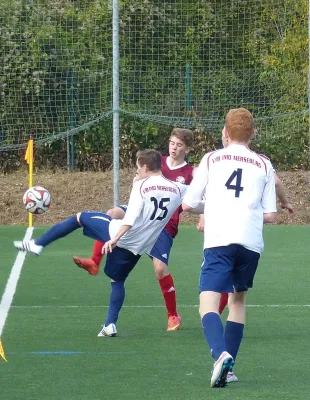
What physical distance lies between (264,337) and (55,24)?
12.7m

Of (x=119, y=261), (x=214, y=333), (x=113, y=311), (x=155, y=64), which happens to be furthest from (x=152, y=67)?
(x=214, y=333)

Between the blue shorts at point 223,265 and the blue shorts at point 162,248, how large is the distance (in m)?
2.48

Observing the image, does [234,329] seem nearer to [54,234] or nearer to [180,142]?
[54,234]

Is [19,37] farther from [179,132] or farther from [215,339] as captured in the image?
[215,339]

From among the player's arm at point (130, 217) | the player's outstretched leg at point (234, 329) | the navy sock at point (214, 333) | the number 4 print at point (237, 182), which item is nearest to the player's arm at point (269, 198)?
the number 4 print at point (237, 182)

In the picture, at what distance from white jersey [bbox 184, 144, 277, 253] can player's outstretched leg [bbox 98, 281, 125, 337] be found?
2073 millimetres

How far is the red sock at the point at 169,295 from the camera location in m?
8.59

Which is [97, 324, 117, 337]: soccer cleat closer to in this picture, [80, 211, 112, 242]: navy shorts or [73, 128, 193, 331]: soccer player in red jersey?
[73, 128, 193, 331]: soccer player in red jersey

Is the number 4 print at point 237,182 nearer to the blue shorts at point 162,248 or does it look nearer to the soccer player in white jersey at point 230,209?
the soccer player in white jersey at point 230,209

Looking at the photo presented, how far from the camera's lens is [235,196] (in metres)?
6.18

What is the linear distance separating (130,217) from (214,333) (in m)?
1.90

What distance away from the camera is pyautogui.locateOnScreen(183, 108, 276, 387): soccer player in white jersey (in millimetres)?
6170

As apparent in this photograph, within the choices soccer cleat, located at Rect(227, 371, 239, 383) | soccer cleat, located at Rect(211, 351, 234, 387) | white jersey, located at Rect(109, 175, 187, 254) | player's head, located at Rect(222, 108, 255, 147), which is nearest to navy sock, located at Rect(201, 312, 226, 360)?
soccer cleat, located at Rect(211, 351, 234, 387)

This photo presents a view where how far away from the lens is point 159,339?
8.01m
